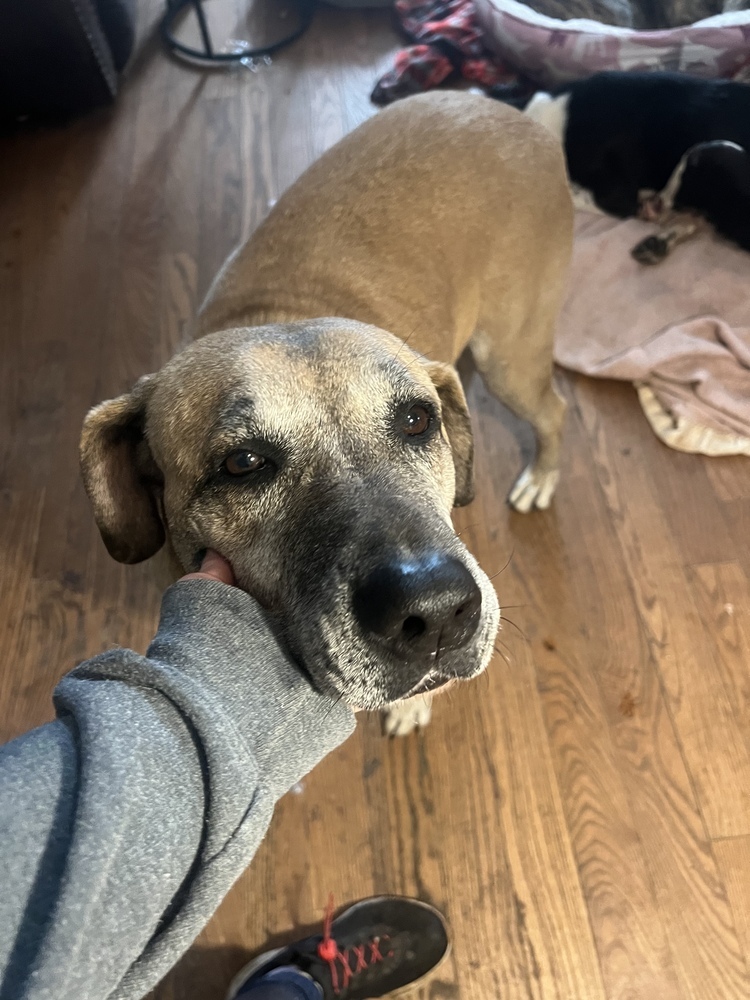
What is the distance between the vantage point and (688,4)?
12.7 feet

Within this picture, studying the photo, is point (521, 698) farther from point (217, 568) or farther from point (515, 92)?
point (515, 92)

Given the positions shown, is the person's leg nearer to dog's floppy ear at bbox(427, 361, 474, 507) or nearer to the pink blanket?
dog's floppy ear at bbox(427, 361, 474, 507)

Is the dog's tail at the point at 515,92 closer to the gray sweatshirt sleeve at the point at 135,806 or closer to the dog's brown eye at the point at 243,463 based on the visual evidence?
the dog's brown eye at the point at 243,463

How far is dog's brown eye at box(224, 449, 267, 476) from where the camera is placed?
1420mm

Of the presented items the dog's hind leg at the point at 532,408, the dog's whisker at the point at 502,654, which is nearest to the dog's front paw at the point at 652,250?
the dog's hind leg at the point at 532,408

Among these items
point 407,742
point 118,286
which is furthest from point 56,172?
point 407,742

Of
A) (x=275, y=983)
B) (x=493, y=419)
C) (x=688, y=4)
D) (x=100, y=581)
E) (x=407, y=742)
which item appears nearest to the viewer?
(x=275, y=983)

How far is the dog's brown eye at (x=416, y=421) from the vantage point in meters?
1.53

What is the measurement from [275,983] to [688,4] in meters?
4.69

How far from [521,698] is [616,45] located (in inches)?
129

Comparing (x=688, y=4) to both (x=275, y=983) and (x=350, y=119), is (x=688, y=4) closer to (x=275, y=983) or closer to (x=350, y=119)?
(x=350, y=119)

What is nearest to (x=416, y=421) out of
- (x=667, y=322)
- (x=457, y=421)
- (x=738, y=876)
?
(x=457, y=421)

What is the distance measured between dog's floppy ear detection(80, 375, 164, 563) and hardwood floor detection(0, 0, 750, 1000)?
0.84 metres

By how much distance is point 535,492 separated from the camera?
2.64 m
